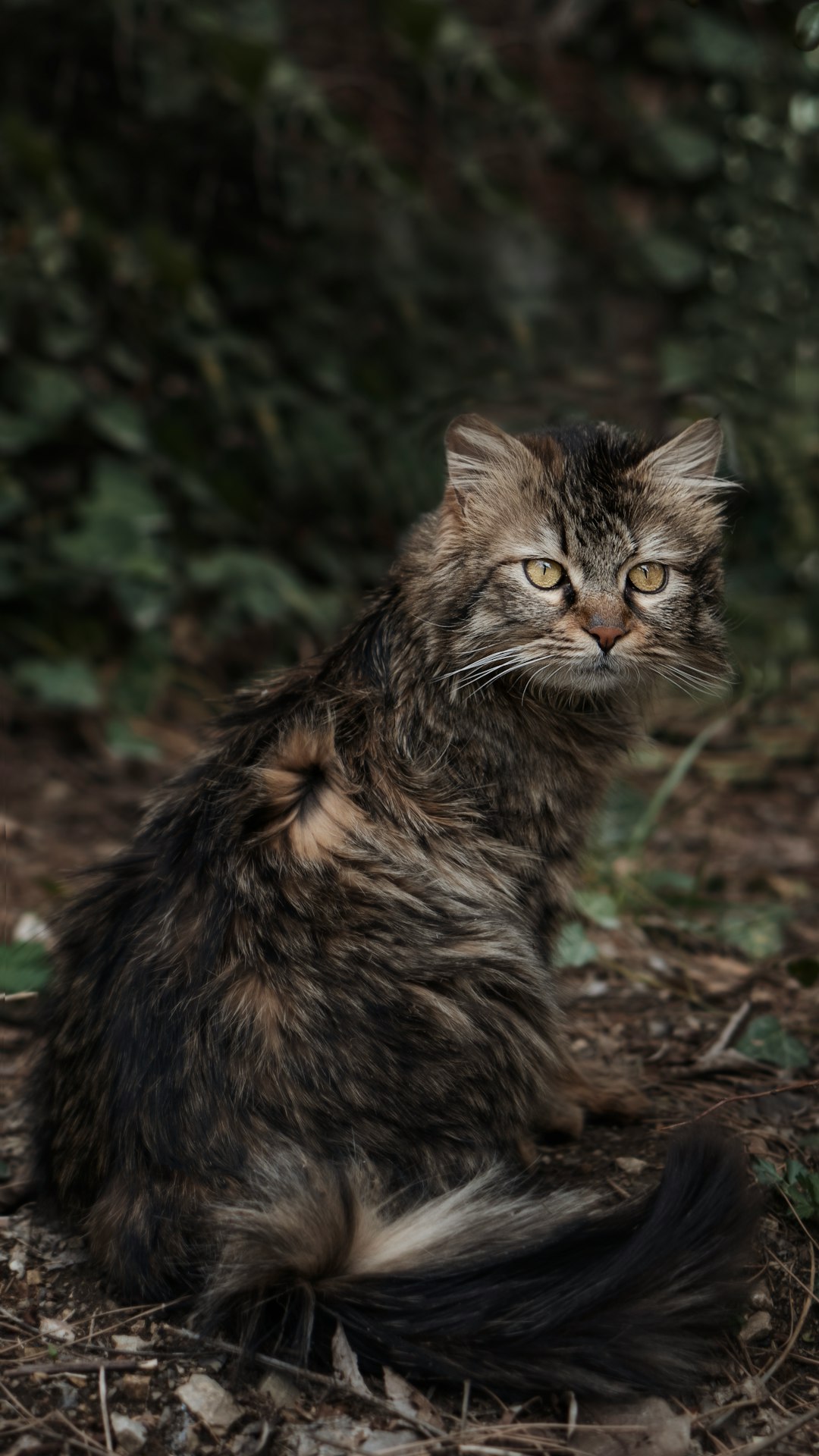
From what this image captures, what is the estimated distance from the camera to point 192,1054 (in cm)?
220

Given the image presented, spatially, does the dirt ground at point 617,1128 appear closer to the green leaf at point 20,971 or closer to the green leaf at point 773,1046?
the green leaf at point 773,1046

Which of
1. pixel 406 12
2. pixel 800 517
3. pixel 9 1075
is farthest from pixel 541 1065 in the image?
pixel 406 12

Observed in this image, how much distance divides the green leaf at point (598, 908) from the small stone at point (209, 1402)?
1.74 meters

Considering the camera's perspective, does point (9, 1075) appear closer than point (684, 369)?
Yes

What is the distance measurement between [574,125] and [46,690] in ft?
12.1

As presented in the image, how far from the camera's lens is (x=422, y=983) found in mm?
2281

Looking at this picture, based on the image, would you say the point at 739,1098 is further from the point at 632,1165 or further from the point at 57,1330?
the point at 57,1330

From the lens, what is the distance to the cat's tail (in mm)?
2014

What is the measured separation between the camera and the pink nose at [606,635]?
2.52 m

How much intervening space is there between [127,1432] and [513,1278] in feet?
2.07

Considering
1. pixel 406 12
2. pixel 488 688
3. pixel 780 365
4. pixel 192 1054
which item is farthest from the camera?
pixel 780 365

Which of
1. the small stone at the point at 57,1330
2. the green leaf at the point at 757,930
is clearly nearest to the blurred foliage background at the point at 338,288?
the green leaf at the point at 757,930

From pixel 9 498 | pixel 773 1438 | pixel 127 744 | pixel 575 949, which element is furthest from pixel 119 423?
pixel 773 1438

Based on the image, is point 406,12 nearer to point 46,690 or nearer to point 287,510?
point 287,510
